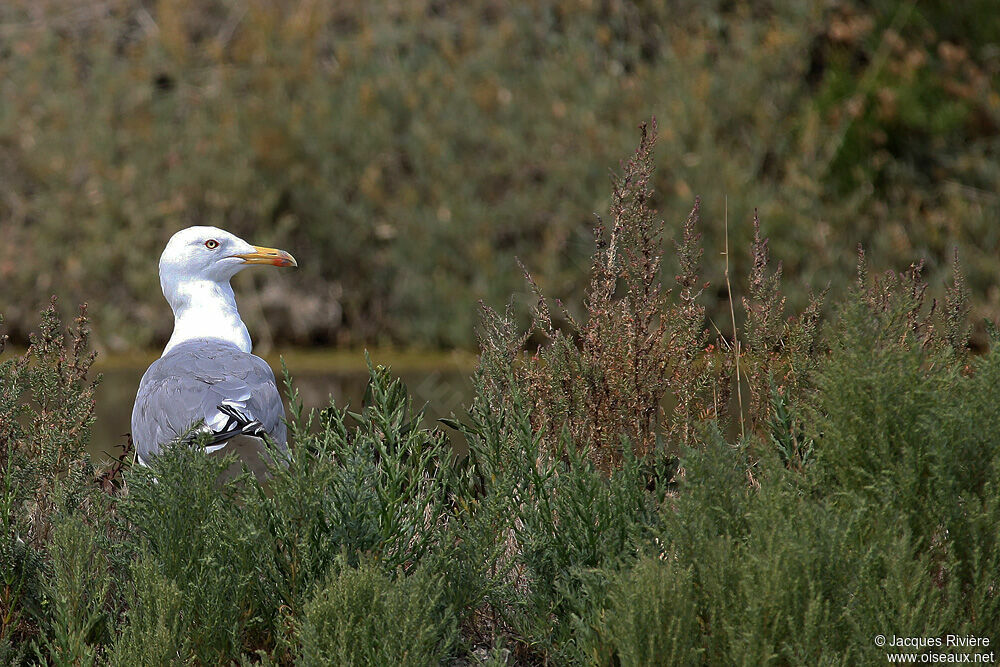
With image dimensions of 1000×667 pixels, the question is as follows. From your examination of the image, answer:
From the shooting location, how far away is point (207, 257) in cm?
449

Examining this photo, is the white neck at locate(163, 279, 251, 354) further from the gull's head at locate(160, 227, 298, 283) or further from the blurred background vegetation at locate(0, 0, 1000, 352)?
the blurred background vegetation at locate(0, 0, 1000, 352)

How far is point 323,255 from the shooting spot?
791cm

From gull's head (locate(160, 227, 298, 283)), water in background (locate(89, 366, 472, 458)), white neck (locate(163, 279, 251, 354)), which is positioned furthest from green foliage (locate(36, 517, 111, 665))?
water in background (locate(89, 366, 472, 458))

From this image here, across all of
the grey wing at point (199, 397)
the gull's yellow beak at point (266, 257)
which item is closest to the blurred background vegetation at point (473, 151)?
the gull's yellow beak at point (266, 257)

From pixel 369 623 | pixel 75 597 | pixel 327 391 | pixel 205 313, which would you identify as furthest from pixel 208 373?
pixel 327 391

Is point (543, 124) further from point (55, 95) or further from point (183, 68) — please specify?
point (55, 95)

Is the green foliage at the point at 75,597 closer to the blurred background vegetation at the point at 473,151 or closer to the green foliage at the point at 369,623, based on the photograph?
the green foliage at the point at 369,623

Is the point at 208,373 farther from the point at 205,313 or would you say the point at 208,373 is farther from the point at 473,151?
the point at 473,151

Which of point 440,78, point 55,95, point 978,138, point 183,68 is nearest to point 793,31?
point 978,138

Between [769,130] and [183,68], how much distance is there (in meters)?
3.87

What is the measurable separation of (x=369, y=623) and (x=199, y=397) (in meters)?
1.19

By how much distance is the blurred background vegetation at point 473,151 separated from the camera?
7.22 m

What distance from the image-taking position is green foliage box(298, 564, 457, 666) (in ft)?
8.96

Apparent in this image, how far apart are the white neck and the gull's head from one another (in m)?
0.03
